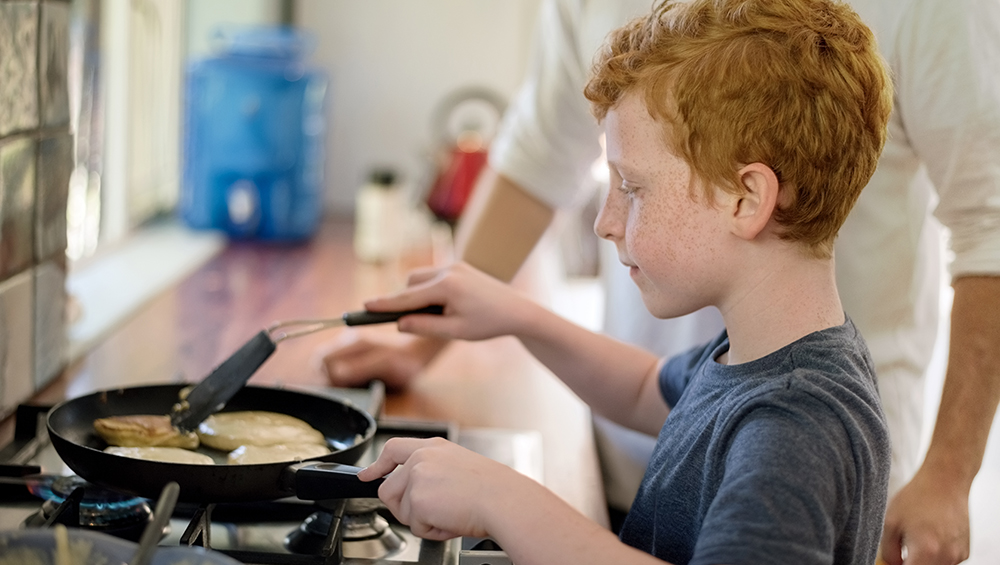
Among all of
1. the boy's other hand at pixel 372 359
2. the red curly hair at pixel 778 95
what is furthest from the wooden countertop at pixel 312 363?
the red curly hair at pixel 778 95

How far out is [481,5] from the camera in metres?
3.20

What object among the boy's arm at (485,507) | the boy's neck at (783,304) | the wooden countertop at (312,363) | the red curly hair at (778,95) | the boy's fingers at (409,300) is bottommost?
the wooden countertop at (312,363)

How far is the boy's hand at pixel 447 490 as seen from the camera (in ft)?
2.28

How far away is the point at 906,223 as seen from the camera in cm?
110

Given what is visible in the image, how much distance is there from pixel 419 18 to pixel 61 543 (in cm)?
274

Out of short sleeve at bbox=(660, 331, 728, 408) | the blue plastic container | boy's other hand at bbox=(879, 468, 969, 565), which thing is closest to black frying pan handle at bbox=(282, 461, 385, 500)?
short sleeve at bbox=(660, 331, 728, 408)

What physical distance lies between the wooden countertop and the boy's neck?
0.29 metres

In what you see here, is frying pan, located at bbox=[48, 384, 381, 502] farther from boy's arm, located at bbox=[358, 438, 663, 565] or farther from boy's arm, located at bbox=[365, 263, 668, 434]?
boy's arm, located at bbox=[365, 263, 668, 434]

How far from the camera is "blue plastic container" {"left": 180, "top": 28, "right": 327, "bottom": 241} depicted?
96.6 inches

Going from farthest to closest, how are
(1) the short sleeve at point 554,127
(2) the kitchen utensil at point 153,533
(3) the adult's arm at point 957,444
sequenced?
(1) the short sleeve at point 554,127, (3) the adult's arm at point 957,444, (2) the kitchen utensil at point 153,533

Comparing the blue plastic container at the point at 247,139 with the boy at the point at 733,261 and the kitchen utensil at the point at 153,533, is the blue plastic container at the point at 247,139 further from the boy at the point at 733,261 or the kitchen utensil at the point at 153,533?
the kitchen utensil at the point at 153,533

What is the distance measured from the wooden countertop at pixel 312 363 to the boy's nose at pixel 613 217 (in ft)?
1.01

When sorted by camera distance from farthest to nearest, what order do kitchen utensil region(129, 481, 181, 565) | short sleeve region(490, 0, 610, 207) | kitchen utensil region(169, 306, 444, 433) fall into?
short sleeve region(490, 0, 610, 207), kitchen utensil region(169, 306, 444, 433), kitchen utensil region(129, 481, 181, 565)

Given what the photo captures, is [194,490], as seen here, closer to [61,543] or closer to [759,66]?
[61,543]
